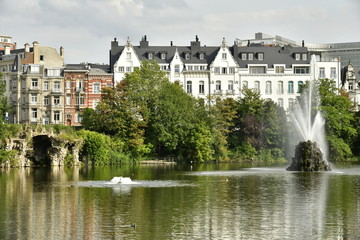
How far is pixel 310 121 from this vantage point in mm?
92500

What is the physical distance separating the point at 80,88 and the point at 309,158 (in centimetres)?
6108

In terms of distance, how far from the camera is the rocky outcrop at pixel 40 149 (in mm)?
91062

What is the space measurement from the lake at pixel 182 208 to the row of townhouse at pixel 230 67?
63524 millimetres

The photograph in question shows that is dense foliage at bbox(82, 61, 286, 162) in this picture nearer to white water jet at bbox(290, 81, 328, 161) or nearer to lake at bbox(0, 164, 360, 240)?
white water jet at bbox(290, 81, 328, 161)

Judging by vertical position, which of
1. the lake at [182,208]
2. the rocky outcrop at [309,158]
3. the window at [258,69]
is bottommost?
the lake at [182,208]

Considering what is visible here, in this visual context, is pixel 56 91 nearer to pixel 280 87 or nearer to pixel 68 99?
pixel 68 99

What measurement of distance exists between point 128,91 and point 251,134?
867 inches

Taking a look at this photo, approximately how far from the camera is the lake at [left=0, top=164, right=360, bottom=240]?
35.4 metres

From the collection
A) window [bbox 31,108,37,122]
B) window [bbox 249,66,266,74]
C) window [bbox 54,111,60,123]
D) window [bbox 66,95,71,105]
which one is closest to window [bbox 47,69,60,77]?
window [bbox 66,95,71,105]

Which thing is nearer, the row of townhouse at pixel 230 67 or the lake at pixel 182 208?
the lake at pixel 182 208

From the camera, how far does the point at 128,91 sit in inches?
4129

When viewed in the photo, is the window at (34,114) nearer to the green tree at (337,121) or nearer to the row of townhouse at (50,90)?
the row of townhouse at (50,90)

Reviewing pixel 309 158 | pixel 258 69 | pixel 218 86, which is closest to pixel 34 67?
pixel 218 86

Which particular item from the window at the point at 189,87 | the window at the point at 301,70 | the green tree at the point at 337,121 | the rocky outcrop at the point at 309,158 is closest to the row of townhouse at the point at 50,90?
the window at the point at 189,87
